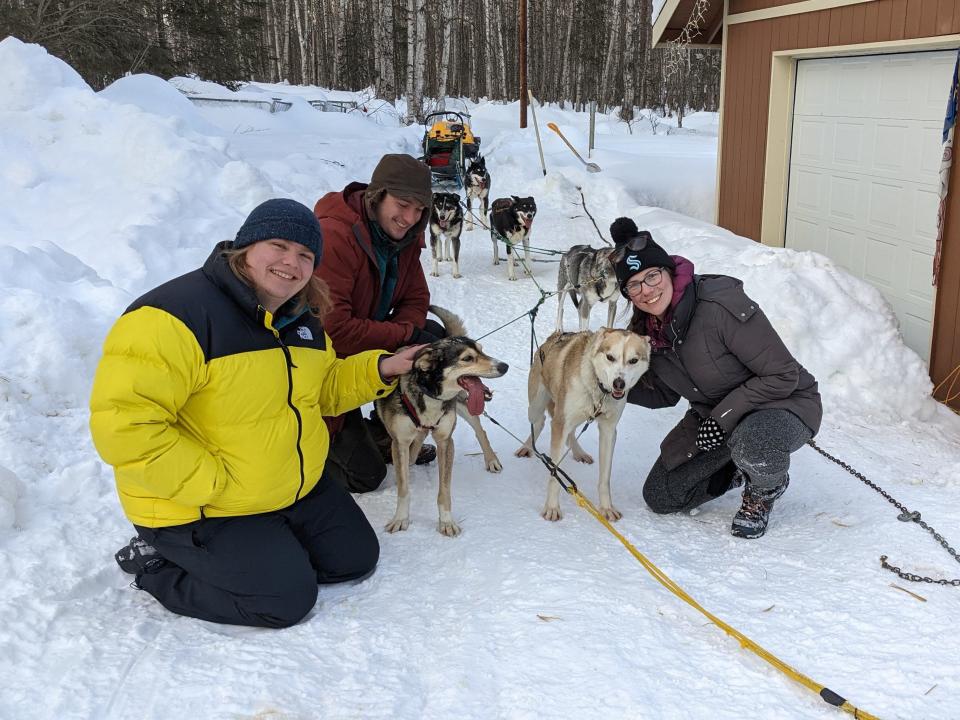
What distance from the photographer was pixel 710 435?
10.1 ft

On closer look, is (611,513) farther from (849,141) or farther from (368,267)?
(849,141)

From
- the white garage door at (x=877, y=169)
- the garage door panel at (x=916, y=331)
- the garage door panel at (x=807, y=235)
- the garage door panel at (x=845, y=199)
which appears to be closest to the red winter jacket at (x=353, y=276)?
the garage door panel at (x=916, y=331)

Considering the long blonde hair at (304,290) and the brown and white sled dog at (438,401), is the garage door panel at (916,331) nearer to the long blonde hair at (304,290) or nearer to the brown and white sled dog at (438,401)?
the brown and white sled dog at (438,401)

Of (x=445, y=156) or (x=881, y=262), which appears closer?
(x=881, y=262)

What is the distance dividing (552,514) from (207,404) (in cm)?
150

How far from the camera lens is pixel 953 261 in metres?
4.98

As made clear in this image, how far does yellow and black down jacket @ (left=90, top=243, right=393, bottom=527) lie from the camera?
2035mm

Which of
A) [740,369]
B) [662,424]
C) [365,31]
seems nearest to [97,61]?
[662,424]

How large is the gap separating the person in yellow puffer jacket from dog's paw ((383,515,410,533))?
1.77 feet

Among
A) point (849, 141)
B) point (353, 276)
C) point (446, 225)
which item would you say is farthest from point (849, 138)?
point (353, 276)

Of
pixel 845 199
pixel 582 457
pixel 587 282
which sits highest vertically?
pixel 845 199

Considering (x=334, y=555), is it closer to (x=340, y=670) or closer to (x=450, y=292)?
(x=340, y=670)

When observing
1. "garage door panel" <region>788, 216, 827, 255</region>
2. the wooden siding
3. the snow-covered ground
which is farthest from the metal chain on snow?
"garage door panel" <region>788, 216, 827, 255</region>

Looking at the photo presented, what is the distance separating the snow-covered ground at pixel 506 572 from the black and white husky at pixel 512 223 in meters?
1.97
